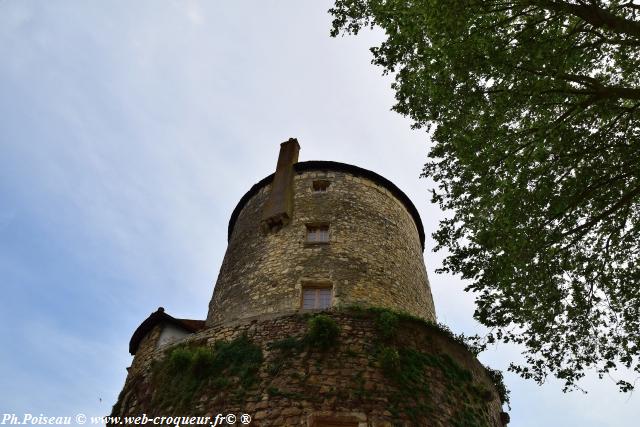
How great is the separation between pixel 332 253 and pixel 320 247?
1.49ft

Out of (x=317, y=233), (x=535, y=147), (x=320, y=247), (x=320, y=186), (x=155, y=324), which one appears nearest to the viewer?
(x=535, y=147)

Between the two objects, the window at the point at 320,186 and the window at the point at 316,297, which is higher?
the window at the point at 320,186

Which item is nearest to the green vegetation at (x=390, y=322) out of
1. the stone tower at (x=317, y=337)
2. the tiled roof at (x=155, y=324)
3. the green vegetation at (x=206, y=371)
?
the stone tower at (x=317, y=337)

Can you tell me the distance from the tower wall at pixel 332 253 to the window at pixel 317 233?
0.16 metres

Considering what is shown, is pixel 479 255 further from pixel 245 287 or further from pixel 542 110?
pixel 245 287

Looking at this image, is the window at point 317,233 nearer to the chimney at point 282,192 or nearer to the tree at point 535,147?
the chimney at point 282,192

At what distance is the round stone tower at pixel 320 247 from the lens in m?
12.4

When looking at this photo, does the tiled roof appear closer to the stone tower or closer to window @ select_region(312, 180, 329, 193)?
the stone tower

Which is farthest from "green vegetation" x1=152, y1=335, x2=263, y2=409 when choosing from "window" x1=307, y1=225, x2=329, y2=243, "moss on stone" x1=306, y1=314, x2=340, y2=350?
"window" x1=307, y1=225, x2=329, y2=243

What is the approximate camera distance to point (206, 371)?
10141 millimetres

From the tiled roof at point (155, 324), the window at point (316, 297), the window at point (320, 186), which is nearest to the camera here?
the window at point (316, 297)

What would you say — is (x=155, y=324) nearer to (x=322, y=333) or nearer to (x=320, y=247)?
(x=320, y=247)

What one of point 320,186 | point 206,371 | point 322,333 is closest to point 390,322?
point 322,333

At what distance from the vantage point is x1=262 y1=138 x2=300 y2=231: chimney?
47.8 ft
